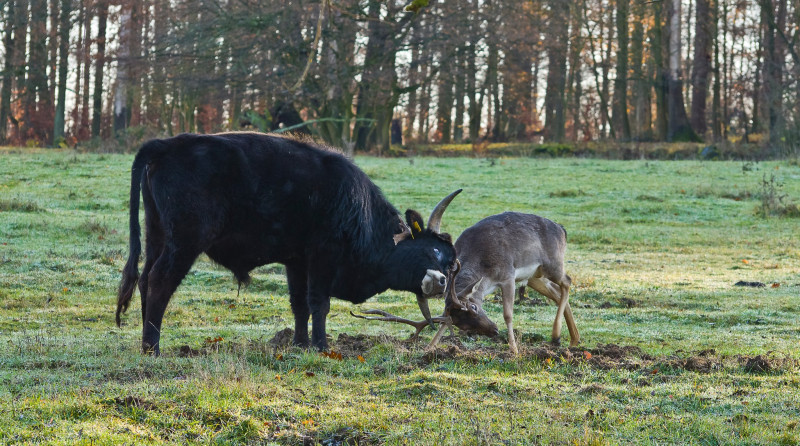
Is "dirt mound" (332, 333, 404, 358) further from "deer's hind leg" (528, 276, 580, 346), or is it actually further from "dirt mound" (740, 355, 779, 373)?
"dirt mound" (740, 355, 779, 373)

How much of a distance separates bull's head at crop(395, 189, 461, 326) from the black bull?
0.01 meters

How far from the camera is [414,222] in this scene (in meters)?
8.67

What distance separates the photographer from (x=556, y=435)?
5.25 m

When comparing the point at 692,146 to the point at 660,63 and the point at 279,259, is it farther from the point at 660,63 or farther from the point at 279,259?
the point at 279,259

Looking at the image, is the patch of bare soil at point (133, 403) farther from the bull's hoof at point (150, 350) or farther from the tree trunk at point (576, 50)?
the tree trunk at point (576, 50)

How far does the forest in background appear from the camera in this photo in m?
31.0

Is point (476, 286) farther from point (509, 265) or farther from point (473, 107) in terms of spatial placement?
point (473, 107)

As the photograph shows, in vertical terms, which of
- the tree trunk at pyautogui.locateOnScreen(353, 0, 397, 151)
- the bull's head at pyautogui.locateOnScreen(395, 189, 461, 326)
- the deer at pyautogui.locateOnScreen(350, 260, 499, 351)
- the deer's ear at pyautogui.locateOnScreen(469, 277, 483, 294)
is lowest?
the deer at pyautogui.locateOnScreen(350, 260, 499, 351)

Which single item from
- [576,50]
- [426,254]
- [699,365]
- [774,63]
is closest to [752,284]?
[699,365]

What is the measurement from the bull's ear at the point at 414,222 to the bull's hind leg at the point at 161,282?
6.88ft

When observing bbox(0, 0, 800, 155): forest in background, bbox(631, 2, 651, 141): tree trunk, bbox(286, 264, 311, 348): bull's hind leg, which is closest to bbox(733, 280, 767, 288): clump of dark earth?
bbox(286, 264, 311, 348): bull's hind leg

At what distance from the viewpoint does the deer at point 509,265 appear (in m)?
8.44

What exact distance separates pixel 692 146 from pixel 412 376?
99.6 feet

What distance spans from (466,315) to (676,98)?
108ft
